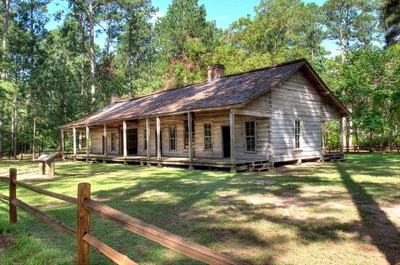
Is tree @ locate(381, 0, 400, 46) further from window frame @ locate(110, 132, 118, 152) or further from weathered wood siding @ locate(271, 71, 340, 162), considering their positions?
window frame @ locate(110, 132, 118, 152)

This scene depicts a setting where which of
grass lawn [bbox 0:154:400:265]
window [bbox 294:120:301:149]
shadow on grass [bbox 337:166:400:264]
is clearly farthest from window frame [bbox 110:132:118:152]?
shadow on grass [bbox 337:166:400:264]

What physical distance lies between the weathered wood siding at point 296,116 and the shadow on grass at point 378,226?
26.8 ft

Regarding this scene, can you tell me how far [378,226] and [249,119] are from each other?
11408 millimetres

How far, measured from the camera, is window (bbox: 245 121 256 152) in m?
16.4

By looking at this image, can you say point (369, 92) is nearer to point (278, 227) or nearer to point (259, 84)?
point (259, 84)

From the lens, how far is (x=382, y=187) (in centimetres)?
890

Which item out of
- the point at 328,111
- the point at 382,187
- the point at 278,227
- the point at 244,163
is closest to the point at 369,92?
the point at 328,111

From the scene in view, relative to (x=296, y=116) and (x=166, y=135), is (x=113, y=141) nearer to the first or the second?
(x=166, y=135)

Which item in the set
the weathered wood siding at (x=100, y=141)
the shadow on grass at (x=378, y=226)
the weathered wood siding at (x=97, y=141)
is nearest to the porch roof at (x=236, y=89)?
the weathered wood siding at (x=100, y=141)

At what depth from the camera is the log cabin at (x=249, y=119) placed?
1475cm

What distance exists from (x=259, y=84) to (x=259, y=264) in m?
12.4

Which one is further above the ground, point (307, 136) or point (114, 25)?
point (114, 25)

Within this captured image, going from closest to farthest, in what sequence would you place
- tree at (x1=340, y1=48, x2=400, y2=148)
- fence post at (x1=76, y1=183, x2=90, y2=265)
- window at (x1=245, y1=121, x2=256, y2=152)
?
fence post at (x1=76, y1=183, x2=90, y2=265)
window at (x1=245, y1=121, x2=256, y2=152)
tree at (x1=340, y1=48, x2=400, y2=148)

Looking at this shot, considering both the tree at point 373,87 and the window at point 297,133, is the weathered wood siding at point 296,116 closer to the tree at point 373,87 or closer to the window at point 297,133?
the window at point 297,133
